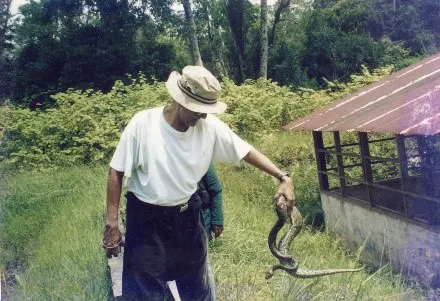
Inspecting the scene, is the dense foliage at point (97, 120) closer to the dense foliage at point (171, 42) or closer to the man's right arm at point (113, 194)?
the dense foliage at point (171, 42)

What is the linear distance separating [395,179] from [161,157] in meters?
7.32

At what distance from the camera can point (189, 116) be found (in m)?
2.67

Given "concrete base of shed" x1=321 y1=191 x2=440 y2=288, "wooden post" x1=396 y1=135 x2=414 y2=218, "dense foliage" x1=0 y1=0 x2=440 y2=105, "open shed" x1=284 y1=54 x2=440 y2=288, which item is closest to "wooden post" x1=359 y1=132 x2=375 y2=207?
"open shed" x1=284 y1=54 x2=440 y2=288

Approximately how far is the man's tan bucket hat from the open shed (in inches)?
122

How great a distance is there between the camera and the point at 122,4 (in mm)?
20797

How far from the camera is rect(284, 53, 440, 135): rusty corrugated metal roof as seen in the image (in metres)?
5.42

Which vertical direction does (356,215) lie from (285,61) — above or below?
below

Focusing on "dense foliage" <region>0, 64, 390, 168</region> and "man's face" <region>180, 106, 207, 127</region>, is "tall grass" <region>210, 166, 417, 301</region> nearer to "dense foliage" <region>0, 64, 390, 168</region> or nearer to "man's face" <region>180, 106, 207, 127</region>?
"man's face" <region>180, 106, 207, 127</region>

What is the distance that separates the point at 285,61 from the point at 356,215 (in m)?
17.2

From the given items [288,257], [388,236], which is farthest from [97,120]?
[288,257]

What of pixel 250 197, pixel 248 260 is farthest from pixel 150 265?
pixel 250 197

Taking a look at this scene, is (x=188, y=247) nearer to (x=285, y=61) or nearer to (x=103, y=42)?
(x=103, y=42)

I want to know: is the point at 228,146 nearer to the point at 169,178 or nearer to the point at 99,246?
the point at 169,178

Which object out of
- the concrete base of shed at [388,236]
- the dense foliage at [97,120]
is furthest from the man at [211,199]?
the dense foliage at [97,120]
